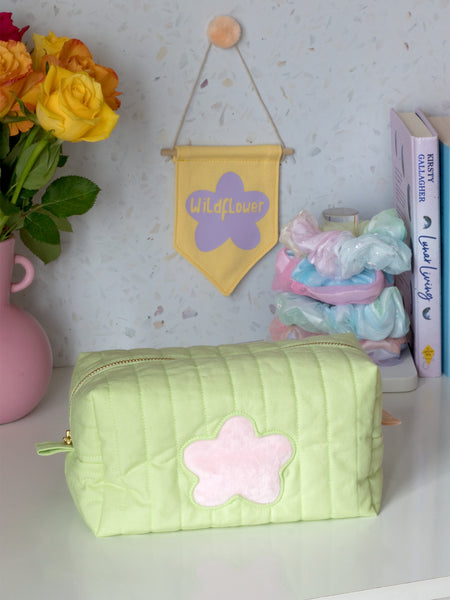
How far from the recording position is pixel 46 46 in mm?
978

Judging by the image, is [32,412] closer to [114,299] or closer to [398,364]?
[114,299]

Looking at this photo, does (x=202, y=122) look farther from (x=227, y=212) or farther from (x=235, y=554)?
(x=235, y=554)

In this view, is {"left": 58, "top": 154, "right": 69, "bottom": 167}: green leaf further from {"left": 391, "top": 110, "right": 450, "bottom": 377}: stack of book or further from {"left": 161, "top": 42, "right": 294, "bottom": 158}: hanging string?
{"left": 391, "top": 110, "right": 450, "bottom": 377}: stack of book

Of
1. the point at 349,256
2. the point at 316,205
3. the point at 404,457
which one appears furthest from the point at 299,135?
the point at 404,457

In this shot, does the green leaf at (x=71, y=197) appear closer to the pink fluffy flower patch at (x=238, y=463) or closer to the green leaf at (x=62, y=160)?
the green leaf at (x=62, y=160)

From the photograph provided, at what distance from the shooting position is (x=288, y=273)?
1089 millimetres

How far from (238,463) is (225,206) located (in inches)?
19.0

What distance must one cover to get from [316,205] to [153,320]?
11.1 inches

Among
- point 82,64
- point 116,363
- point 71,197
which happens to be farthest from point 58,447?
point 82,64

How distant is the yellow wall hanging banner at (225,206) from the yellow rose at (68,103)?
9.0 inches

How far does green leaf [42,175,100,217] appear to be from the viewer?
0.99m

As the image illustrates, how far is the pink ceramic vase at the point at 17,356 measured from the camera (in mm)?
969

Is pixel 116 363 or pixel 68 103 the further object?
pixel 68 103

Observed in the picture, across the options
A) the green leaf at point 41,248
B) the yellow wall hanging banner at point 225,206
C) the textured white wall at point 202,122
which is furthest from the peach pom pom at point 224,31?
the green leaf at point 41,248
